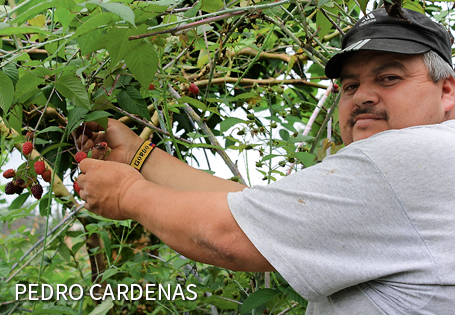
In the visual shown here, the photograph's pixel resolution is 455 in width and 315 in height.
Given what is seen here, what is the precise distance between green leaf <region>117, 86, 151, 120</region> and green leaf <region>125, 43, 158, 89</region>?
25cm

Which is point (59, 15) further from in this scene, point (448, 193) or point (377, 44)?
point (448, 193)

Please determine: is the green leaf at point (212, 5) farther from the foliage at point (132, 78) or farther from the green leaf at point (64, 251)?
the green leaf at point (64, 251)

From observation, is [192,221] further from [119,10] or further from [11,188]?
[11,188]

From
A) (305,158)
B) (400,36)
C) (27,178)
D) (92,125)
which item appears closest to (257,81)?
(305,158)

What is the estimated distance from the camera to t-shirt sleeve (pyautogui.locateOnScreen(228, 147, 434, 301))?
0.76 metres

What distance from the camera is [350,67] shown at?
1124 mm

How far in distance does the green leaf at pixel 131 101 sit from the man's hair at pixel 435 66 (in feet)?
2.64

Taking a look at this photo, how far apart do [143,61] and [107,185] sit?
337mm

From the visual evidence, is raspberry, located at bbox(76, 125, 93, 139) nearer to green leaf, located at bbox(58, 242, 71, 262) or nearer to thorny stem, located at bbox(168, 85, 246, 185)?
thorny stem, located at bbox(168, 85, 246, 185)

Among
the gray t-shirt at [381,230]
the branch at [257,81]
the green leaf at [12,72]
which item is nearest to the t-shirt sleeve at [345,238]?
the gray t-shirt at [381,230]

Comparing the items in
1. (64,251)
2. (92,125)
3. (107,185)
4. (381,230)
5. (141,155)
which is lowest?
(64,251)

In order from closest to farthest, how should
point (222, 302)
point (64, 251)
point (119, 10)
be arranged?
point (119, 10) < point (222, 302) < point (64, 251)

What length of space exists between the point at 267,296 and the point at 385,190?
67cm

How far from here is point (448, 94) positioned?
41.5 inches
